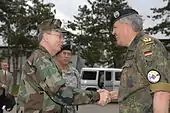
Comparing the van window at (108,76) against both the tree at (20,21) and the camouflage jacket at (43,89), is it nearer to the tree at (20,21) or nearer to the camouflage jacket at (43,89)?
the tree at (20,21)

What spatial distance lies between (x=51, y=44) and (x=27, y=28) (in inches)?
1420

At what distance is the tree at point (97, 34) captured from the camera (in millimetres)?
41812

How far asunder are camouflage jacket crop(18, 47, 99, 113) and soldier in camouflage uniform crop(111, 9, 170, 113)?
52 cm

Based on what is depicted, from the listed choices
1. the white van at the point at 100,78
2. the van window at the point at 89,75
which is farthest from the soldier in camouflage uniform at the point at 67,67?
the van window at the point at 89,75

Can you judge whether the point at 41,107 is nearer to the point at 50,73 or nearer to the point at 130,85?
the point at 50,73

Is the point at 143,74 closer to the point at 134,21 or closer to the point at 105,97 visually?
the point at 134,21

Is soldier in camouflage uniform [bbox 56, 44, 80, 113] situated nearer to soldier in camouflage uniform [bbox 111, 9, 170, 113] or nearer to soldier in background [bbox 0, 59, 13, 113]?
soldier in camouflage uniform [bbox 111, 9, 170, 113]

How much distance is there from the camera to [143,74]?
3.36 m

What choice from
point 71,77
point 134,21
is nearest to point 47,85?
point 134,21

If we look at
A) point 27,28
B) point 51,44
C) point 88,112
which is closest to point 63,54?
point 51,44

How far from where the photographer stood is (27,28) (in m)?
39.6

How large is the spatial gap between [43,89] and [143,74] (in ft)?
3.19

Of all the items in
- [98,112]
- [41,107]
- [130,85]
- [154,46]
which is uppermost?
[154,46]

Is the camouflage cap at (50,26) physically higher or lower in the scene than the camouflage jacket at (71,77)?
higher
